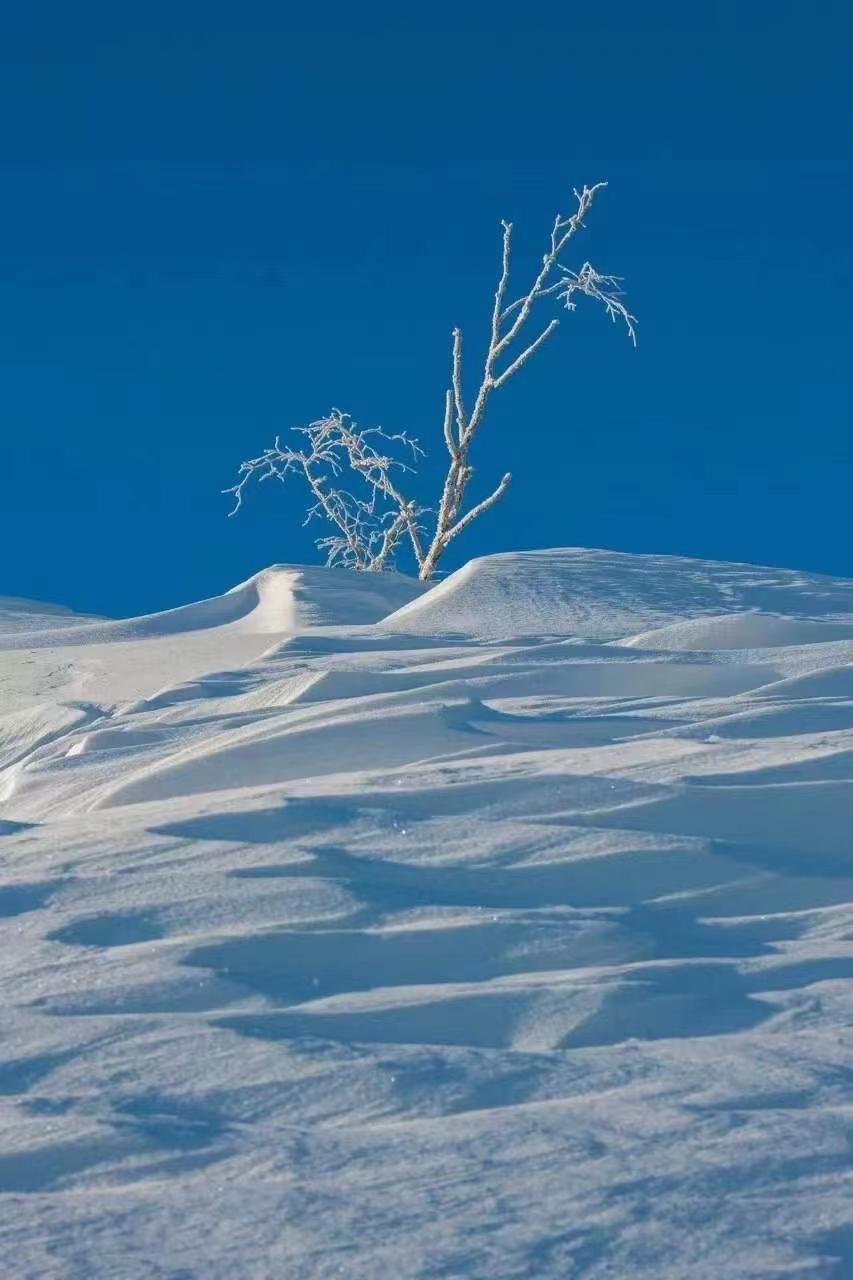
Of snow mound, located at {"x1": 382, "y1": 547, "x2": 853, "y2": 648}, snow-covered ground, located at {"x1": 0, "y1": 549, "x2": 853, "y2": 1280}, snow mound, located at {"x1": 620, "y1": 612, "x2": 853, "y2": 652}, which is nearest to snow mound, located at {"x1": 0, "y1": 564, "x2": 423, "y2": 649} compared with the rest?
snow mound, located at {"x1": 382, "y1": 547, "x2": 853, "y2": 648}

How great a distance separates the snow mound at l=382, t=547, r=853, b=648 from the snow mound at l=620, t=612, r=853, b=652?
1.15 ft

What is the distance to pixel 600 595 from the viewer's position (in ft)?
22.1

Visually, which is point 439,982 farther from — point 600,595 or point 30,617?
point 30,617

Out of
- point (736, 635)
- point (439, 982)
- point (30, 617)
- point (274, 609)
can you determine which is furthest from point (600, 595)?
point (439, 982)

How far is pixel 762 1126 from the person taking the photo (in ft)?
5.50

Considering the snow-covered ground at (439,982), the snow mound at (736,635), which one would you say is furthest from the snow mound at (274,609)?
the snow-covered ground at (439,982)

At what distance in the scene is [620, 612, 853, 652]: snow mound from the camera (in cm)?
504

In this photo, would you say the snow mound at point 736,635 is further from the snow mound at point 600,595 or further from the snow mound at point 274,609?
the snow mound at point 274,609

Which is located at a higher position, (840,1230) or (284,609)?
(284,609)

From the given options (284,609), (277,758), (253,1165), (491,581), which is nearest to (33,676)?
(284,609)

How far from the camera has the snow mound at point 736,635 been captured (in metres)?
5.04

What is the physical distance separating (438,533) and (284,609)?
4.42m

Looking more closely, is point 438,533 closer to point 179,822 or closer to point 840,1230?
point 179,822

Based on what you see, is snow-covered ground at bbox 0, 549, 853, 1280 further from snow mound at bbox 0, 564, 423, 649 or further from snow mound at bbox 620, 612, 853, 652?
snow mound at bbox 0, 564, 423, 649
